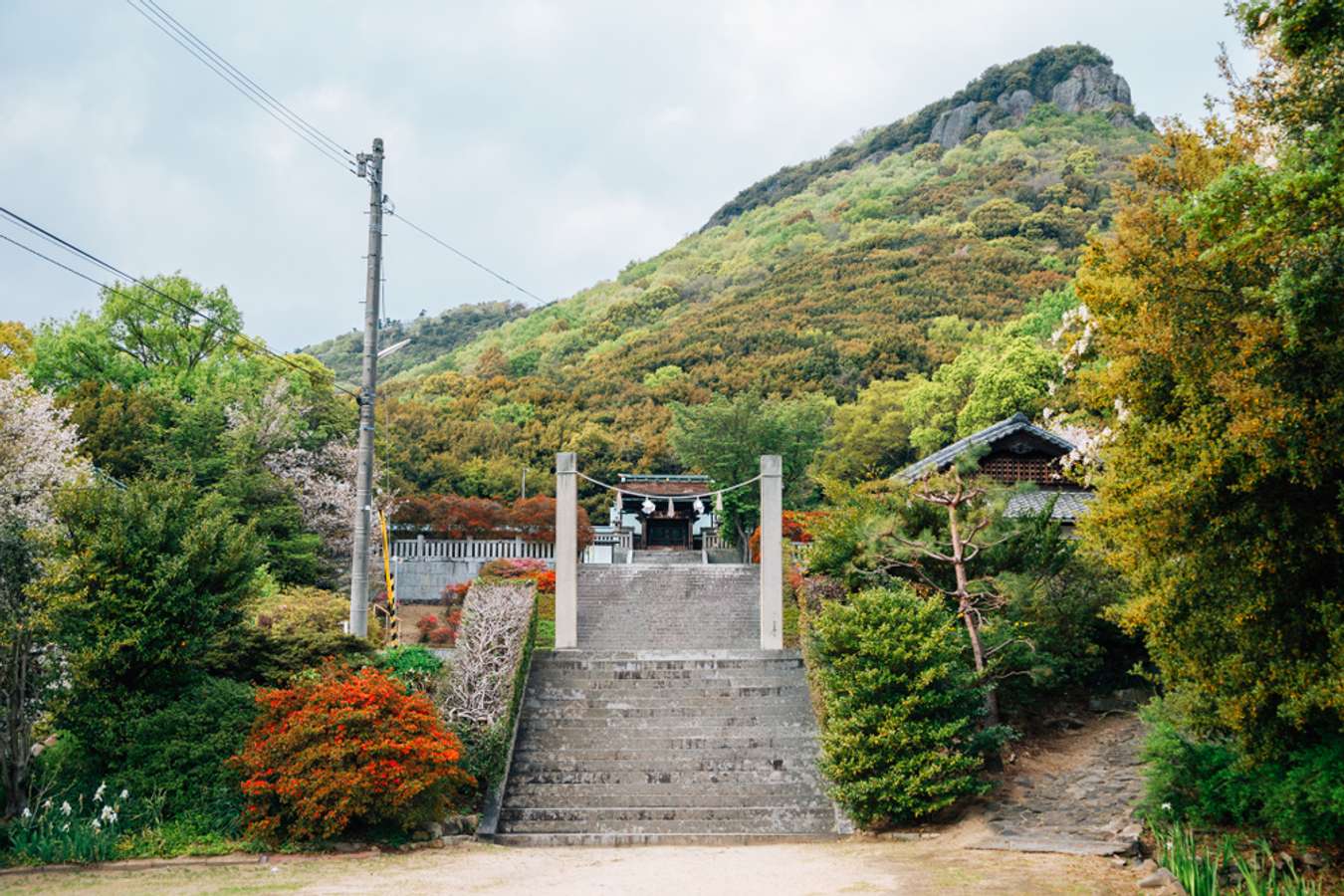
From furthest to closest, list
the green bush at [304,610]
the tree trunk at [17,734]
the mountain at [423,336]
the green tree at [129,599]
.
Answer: the mountain at [423,336], the green bush at [304,610], the green tree at [129,599], the tree trunk at [17,734]

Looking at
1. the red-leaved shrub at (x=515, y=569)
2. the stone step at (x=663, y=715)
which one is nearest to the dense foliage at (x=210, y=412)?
the red-leaved shrub at (x=515, y=569)

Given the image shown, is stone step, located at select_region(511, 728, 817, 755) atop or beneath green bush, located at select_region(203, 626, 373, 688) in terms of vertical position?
beneath

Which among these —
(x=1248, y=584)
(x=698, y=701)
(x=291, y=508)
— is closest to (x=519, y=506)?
(x=291, y=508)

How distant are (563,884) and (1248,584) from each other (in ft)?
21.3

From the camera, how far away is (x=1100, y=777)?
11.6 meters

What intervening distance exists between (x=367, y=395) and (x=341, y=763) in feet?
17.5

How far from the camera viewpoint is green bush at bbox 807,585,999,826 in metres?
11.0

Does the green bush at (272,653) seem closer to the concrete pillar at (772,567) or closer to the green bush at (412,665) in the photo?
the green bush at (412,665)

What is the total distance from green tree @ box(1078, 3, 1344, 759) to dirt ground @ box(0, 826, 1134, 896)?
2.20 metres

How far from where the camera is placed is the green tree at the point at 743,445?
29.1 meters

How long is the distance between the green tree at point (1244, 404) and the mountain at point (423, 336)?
261ft

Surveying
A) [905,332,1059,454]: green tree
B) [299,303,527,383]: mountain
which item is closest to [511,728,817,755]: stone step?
[905,332,1059,454]: green tree

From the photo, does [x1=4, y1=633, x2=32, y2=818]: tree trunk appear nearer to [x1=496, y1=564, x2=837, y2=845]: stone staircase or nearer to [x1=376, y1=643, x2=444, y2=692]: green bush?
[x1=376, y1=643, x2=444, y2=692]: green bush

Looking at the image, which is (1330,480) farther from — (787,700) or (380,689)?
(380,689)
